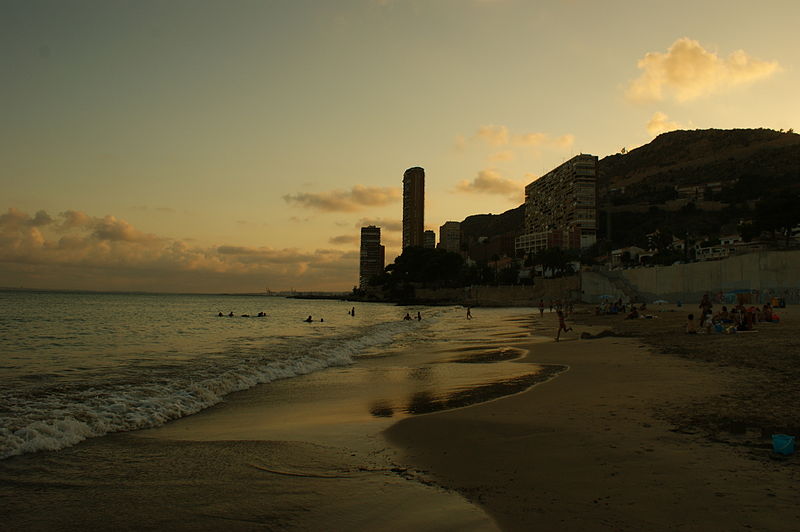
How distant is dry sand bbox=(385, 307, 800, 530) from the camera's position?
15.0 ft

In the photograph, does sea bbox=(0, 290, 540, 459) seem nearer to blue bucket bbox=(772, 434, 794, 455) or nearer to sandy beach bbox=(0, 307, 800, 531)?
sandy beach bbox=(0, 307, 800, 531)

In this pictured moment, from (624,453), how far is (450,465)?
2.06 meters

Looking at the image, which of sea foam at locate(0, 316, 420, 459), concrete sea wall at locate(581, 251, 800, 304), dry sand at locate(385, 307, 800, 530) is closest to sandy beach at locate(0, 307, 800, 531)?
dry sand at locate(385, 307, 800, 530)

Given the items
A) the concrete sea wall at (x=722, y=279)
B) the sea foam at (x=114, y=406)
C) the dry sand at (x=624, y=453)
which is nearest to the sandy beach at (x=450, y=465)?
the dry sand at (x=624, y=453)

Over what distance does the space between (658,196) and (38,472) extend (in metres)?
217

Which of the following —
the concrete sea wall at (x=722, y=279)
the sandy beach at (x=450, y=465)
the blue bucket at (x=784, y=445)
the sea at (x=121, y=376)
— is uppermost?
the concrete sea wall at (x=722, y=279)

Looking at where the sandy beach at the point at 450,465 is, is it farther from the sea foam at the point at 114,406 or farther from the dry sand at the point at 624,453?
the sea foam at the point at 114,406

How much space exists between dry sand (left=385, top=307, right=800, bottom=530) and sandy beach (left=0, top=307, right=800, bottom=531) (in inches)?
0.9

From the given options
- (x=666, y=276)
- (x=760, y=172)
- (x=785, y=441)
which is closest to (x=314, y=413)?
(x=785, y=441)

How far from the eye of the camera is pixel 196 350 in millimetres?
23703

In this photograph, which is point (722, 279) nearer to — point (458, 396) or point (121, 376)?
point (458, 396)

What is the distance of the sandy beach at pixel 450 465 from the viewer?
4730mm

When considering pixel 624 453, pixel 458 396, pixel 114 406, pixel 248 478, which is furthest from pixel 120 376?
pixel 624 453

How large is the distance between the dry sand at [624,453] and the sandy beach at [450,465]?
0.9 inches
